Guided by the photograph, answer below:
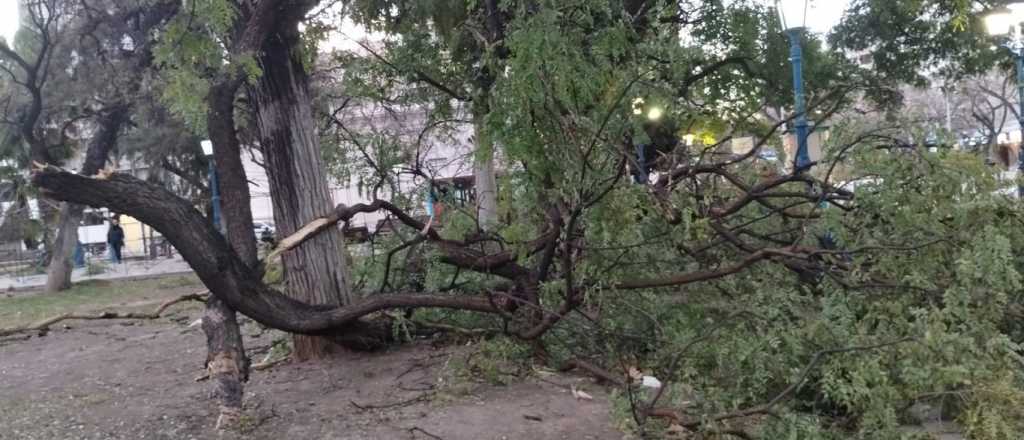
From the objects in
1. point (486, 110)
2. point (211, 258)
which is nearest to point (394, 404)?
point (211, 258)

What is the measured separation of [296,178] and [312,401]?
6.79 ft

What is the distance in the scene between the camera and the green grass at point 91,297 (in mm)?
13713

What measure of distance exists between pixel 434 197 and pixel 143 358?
129 inches

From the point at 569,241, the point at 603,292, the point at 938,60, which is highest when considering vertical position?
the point at 938,60

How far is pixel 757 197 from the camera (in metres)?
5.83

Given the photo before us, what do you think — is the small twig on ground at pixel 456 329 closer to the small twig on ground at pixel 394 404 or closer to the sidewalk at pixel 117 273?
the small twig on ground at pixel 394 404

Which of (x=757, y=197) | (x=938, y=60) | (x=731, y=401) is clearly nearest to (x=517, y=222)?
(x=757, y=197)

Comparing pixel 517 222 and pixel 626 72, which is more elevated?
pixel 626 72

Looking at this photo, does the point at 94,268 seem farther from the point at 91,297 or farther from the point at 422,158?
the point at 422,158

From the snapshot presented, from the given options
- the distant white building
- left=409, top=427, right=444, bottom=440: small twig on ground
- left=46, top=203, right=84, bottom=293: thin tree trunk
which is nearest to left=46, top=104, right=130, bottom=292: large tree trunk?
left=46, top=203, right=84, bottom=293: thin tree trunk

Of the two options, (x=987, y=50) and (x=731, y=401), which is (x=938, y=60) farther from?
(x=731, y=401)

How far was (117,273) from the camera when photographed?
23281 millimetres

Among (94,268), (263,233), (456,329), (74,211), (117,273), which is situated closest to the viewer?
(456,329)

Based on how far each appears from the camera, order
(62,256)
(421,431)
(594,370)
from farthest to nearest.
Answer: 1. (62,256)
2. (594,370)
3. (421,431)
